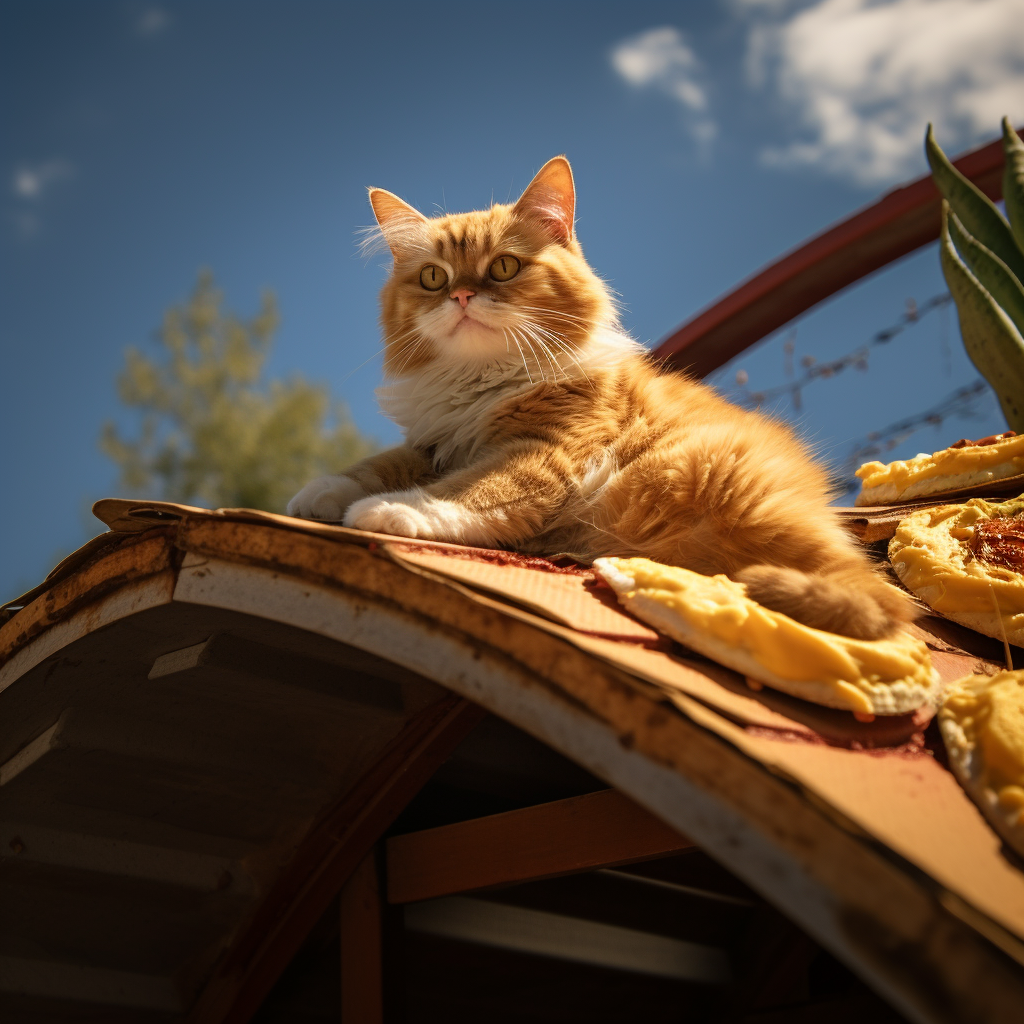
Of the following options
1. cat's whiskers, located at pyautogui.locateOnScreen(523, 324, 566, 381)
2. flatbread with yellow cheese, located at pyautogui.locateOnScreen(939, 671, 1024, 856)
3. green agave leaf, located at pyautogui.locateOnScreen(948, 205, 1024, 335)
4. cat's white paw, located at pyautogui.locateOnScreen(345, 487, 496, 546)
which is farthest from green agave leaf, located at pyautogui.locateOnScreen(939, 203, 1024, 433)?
cat's white paw, located at pyautogui.locateOnScreen(345, 487, 496, 546)

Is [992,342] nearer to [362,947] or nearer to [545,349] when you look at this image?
[545,349]

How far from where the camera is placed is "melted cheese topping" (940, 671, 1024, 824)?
754 mm

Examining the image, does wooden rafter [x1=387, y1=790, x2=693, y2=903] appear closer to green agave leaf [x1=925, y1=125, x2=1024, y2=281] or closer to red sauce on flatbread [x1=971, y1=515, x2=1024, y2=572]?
red sauce on flatbread [x1=971, y1=515, x2=1024, y2=572]

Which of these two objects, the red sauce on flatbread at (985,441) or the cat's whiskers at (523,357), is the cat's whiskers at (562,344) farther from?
the red sauce on flatbread at (985,441)

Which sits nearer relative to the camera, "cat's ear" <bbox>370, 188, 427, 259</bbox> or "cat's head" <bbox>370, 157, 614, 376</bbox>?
"cat's head" <bbox>370, 157, 614, 376</bbox>

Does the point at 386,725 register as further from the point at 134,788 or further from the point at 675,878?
the point at 675,878

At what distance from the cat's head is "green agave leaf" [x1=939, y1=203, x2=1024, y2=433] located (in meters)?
1.02

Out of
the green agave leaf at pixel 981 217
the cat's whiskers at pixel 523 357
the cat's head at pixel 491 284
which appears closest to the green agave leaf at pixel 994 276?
the green agave leaf at pixel 981 217

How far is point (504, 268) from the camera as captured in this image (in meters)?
1.81

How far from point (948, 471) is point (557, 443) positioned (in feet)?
3.05

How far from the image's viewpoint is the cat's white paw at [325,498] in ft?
5.03

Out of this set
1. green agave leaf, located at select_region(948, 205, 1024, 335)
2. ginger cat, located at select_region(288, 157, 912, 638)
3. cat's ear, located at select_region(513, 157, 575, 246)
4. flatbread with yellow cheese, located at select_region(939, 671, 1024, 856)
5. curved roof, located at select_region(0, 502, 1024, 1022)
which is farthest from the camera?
green agave leaf, located at select_region(948, 205, 1024, 335)

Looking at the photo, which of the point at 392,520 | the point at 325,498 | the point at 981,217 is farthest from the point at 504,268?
the point at 981,217

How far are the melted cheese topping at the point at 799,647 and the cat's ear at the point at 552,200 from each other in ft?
4.31
